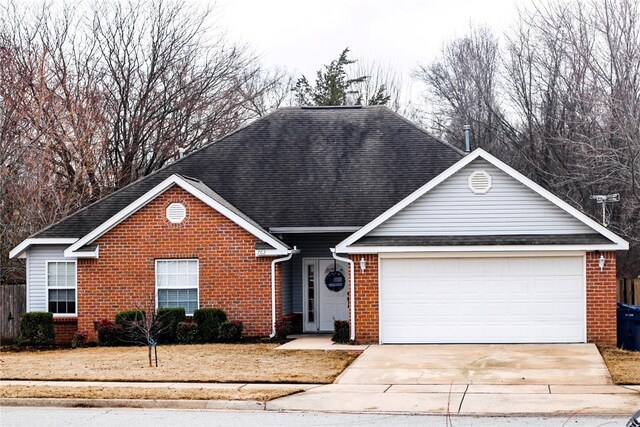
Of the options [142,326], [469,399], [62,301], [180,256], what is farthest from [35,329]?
[469,399]

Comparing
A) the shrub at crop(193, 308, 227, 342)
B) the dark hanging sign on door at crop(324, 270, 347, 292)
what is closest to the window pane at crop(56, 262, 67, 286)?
the shrub at crop(193, 308, 227, 342)

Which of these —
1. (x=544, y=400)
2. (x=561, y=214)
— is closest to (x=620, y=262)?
(x=561, y=214)

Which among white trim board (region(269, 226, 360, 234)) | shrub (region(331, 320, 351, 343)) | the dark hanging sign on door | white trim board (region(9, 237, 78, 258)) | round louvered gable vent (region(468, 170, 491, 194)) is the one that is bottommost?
shrub (region(331, 320, 351, 343))

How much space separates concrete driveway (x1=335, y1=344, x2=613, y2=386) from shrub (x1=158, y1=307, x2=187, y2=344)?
498cm

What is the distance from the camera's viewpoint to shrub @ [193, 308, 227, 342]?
24.0 m

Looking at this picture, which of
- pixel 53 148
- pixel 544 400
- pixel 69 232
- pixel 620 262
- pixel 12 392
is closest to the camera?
pixel 544 400

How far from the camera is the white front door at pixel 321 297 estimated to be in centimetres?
2734

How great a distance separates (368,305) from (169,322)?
493cm

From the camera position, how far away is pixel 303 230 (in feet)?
85.8

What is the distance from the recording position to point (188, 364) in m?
19.6

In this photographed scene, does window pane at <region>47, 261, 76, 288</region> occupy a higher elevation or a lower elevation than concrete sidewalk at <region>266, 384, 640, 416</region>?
higher

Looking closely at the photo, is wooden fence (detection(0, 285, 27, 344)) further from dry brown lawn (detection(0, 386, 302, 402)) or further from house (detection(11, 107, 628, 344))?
dry brown lawn (detection(0, 386, 302, 402))

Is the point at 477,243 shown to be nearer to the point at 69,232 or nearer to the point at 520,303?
the point at 520,303

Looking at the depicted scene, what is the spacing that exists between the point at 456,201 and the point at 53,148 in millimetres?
18155
